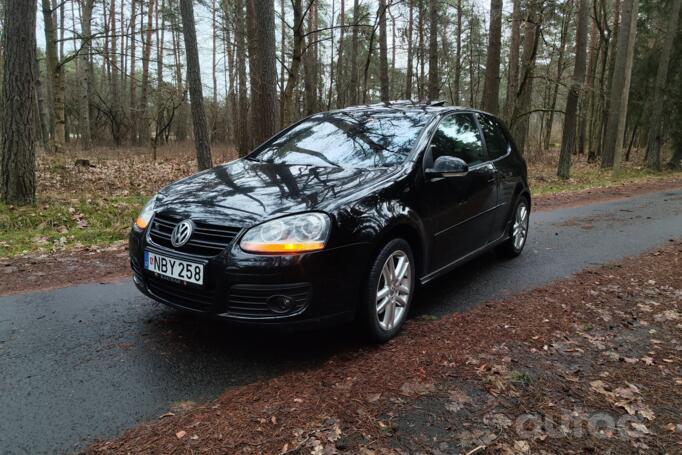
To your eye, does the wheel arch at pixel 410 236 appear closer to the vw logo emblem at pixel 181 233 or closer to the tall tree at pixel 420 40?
the vw logo emblem at pixel 181 233

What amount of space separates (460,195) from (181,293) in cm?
251

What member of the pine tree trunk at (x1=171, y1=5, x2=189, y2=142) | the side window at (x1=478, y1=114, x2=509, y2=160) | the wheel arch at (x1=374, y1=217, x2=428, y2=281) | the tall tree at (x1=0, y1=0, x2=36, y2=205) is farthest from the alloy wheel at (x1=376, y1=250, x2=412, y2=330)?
the pine tree trunk at (x1=171, y1=5, x2=189, y2=142)

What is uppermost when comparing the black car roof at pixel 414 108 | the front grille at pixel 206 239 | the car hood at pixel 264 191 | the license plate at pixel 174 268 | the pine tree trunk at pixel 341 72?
the pine tree trunk at pixel 341 72

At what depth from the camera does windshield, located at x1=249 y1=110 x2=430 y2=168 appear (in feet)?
13.0

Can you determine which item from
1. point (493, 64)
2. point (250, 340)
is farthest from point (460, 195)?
point (493, 64)

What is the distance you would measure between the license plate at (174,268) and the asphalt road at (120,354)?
561 mm

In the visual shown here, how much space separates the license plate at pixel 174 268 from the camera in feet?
9.77

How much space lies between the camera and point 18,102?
783cm

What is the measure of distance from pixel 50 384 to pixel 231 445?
4.32 feet

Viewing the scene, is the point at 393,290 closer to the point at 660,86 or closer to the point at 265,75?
the point at 265,75

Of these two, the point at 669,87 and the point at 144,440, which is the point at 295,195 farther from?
the point at 669,87

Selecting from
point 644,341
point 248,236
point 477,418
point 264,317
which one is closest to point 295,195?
point 248,236

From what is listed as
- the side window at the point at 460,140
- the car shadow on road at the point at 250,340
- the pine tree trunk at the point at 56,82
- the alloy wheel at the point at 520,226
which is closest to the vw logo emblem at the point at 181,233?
the car shadow on road at the point at 250,340

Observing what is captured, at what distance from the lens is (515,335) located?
12.0ft
